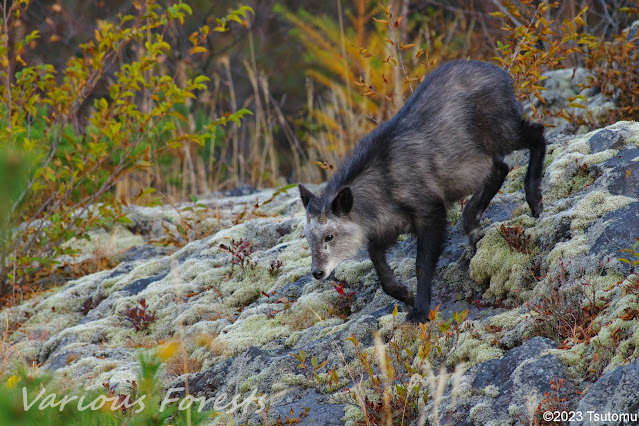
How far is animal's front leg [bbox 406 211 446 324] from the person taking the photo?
4.32 metres

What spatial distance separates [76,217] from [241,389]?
3.56 metres

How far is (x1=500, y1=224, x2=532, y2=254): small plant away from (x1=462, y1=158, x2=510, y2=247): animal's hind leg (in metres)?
0.34

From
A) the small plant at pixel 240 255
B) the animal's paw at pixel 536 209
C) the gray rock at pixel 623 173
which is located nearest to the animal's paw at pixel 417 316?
the animal's paw at pixel 536 209

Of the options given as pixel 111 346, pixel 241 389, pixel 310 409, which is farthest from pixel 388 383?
pixel 111 346

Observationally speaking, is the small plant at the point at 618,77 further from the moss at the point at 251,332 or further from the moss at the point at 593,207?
the moss at the point at 251,332

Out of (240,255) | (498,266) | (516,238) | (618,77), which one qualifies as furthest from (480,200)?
(618,77)

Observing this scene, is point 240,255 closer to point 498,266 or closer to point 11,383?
point 498,266

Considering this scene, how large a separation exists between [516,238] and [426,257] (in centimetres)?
62

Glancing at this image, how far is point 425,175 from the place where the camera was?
4785 millimetres

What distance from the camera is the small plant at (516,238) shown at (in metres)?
4.35

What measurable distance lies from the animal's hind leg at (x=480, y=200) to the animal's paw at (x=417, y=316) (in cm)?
77

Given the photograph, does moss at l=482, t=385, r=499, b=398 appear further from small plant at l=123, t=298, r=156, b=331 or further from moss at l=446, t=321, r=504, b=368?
small plant at l=123, t=298, r=156, b=331

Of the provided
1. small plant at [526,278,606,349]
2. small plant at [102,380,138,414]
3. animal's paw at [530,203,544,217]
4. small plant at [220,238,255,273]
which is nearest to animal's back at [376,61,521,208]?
animal's paw at [530,203,544,217]

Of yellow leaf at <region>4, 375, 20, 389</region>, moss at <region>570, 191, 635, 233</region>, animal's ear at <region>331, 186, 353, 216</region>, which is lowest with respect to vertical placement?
moss at <region>570, 191, 635, 233</region>
